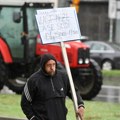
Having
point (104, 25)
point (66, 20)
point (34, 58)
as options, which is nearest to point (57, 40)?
point (66, 20)

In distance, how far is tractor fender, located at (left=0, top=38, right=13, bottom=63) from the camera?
52.8 feet

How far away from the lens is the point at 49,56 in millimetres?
6980

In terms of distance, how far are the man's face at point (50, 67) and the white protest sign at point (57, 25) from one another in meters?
1.10

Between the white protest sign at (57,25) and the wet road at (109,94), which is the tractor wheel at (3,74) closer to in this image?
the wet road at (109,94)

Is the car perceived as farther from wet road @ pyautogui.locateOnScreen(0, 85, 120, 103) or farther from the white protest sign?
the white protest sign

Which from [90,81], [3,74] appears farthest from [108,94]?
[3,74]

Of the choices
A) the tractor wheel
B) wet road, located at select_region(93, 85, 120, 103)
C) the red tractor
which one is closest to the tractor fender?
the red tractor

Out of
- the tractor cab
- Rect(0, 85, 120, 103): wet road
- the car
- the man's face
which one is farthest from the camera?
the car

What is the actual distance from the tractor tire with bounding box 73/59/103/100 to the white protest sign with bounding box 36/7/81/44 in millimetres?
7682

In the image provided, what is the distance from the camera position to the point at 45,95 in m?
6.96

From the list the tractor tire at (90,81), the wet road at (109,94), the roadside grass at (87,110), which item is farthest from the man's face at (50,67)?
the wet road at (109,94)

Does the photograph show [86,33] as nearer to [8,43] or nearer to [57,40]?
[8,43]

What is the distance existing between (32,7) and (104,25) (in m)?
23.8

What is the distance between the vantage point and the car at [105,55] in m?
29.0
